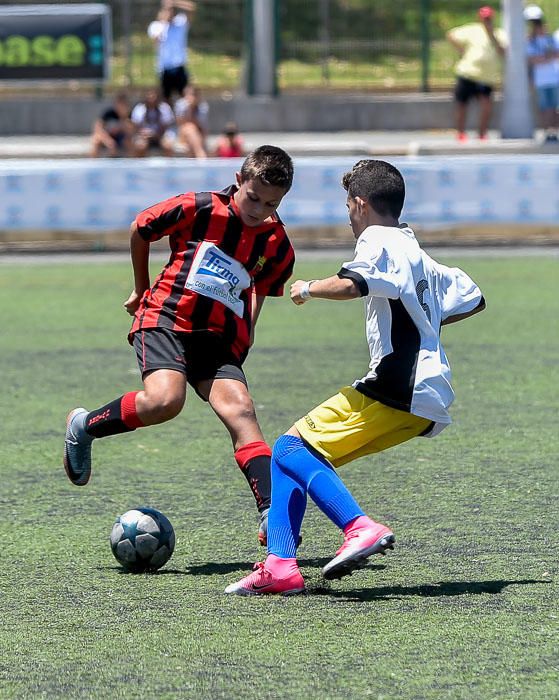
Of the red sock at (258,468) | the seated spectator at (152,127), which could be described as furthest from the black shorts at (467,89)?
the red sock at (258,468)

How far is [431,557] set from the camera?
17.7 ft

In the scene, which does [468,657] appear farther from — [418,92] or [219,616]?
[418,92]

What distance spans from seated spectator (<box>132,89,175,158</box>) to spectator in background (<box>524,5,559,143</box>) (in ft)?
17.8

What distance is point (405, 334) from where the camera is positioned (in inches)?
193

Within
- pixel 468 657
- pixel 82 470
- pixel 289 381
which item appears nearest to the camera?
pixel 468 657

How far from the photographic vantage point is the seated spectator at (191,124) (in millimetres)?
19562

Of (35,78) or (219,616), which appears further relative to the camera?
(35,78)

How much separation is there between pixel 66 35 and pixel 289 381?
14692 millimetres

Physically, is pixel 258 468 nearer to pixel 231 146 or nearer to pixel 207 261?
pixel 207 261

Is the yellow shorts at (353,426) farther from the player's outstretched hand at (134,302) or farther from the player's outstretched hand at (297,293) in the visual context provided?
the player's outstretched hand at (134,302)

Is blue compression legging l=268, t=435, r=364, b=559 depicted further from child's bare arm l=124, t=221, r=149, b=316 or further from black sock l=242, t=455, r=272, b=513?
child's bare arm l=124, t=221, r=149, b=316

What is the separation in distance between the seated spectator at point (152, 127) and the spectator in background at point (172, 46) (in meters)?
1.17

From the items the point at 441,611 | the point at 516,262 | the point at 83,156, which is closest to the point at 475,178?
the point at 516,262

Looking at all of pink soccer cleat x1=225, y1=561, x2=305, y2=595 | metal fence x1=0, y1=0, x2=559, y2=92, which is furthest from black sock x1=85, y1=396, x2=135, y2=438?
metal fence x1=0, y1=0, x2=559, y2=92
